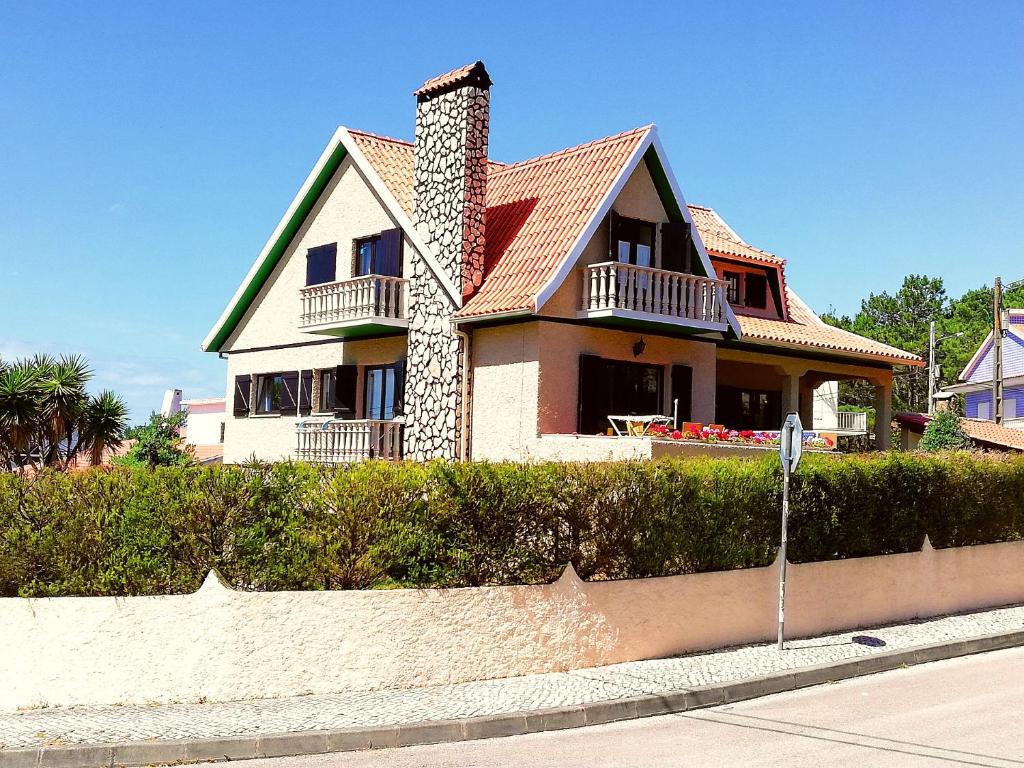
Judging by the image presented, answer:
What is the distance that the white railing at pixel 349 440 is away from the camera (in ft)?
76.2

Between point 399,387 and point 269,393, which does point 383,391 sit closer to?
point 399,387

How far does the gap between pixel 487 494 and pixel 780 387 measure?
20.1 meters

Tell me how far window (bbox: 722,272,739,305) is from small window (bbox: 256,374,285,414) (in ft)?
38.7

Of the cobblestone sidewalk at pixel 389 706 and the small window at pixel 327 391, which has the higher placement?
the small window at pixel 327 391

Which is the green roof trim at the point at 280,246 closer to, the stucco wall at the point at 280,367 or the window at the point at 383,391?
the stucco wall at the point at 280,367

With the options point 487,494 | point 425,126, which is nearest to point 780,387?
point 425,126

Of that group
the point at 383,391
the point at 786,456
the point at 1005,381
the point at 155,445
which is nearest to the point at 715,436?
the point at 786,456

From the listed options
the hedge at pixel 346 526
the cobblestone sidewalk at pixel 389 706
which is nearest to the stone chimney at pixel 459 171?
the hedge at pixel 346 526

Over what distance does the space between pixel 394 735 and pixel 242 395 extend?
20848mm

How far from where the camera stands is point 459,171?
22.5 metres

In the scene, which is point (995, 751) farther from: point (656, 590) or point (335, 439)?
point (335, 439)

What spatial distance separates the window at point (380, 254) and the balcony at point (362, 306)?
23.9 inches

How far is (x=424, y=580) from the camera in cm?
1141

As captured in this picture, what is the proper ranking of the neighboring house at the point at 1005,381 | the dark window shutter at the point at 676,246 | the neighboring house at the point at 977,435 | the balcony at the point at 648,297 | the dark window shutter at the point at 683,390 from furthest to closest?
1. the neighboring house at the point at 1005,381
2. the neighboring house at the point at 977,435
3. the dark window shutter at the point at 683,390
4. the dark window shutter at the point at 676,246
5. the balcony at the point at 648,297
